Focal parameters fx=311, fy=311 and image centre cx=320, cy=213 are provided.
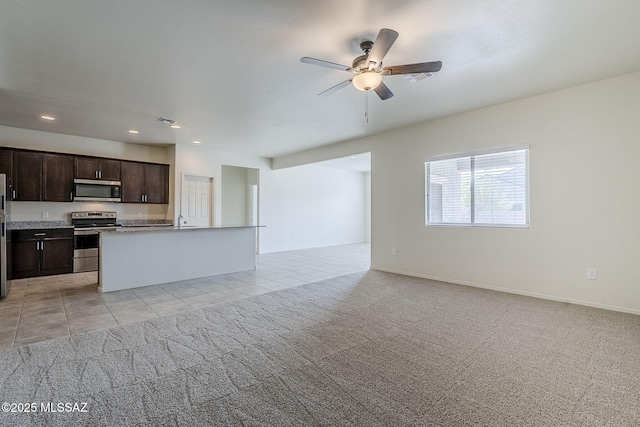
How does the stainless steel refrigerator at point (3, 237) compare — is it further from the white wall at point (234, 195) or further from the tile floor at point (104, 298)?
the white wall at point (234, 195)

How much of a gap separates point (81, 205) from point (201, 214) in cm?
232

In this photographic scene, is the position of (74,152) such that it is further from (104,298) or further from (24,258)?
(104,298)

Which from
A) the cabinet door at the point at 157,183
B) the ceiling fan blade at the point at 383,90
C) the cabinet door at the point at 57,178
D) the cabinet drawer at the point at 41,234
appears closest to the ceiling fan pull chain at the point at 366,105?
the ceiling fan blade at the point at 383,90

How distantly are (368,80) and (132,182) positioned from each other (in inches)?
231

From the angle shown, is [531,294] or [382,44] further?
[531,294]

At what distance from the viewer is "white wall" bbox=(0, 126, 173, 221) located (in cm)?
564

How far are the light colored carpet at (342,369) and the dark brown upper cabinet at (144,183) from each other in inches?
171

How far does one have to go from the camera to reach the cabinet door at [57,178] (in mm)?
5637

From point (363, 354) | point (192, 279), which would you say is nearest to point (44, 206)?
point (192, 279)

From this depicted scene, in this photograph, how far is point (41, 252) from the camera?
547cm

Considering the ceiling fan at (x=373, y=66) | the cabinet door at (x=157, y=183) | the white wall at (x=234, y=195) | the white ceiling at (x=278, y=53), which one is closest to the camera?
the white ceiling at (x=278, y=53)

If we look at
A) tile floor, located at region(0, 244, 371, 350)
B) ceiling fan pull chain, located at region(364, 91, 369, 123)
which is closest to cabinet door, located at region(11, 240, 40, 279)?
tile floor, located at region(0, 244, 371, 350)

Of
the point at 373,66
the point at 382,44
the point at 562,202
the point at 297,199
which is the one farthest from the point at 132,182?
the point at 562,202

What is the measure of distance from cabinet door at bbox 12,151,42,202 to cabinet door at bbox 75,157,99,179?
54cm
